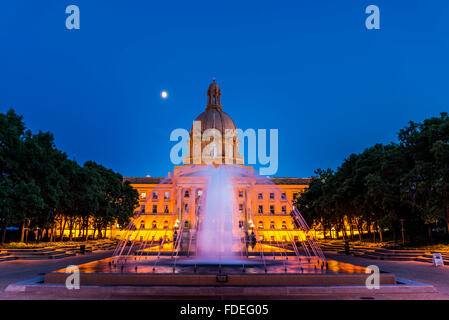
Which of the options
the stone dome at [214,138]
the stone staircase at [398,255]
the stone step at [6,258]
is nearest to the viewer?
the stone staircase at [398,255]

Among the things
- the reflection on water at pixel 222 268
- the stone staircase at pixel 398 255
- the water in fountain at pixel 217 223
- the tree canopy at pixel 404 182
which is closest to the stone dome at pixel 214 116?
the tree canopy at pixel 404 182

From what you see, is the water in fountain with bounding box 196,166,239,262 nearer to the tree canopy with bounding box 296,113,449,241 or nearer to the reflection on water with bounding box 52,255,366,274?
the reflection on water with bounding box 52,255,366,274

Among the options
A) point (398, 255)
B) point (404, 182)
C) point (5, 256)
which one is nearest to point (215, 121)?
point (404, 182)

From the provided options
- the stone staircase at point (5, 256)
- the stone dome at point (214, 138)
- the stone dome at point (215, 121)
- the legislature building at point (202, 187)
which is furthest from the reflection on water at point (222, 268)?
the stone dome at point (215, 121)

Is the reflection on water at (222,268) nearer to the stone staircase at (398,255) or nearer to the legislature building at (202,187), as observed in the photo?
the stone staircase at (398,255)

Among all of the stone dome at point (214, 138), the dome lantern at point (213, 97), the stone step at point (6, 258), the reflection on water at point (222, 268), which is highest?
the dome lantern at point (213, 97)

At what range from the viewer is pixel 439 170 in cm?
2347

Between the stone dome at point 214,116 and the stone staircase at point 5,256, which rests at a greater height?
the stone dome at point 214,116

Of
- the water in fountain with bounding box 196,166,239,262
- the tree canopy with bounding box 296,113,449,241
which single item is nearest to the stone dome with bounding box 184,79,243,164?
the tree canopy with bounding box 296,113,449,241

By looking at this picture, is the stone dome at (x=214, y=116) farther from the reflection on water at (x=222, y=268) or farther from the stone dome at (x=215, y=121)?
the reflection on water at (x=222, y=268)

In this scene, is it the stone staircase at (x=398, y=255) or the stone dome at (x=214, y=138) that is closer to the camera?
the stone staircase at (x=398, y=255)

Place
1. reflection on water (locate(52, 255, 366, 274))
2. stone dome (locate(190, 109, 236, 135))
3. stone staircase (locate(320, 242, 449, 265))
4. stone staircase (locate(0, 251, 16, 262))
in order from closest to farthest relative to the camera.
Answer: reflection on water (locate(52, 255, 366, 274))
stone staircase (locate(320, 242, 449, 265))
stone staircase (locate(0, 251, 16, 262))
stone dome (locate(190, 109, 236, 135))

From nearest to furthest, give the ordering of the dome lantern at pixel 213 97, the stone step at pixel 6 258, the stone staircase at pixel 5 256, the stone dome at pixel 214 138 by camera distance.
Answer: the stone step at pixel 6 258, the stone staircase at pixel 5 256, the stone dome at pixel 214 138, the dome lantern at pixel 213 97
